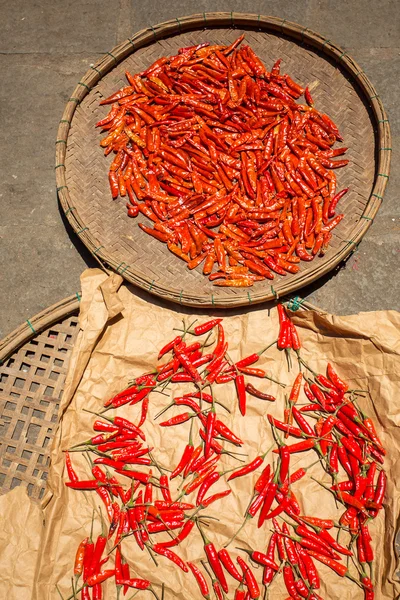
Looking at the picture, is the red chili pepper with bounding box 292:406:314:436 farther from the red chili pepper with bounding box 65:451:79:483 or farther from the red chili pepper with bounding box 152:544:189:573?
the red chili pepper with bounding box 65:451:79:483

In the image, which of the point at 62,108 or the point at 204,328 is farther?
the point at 62,108

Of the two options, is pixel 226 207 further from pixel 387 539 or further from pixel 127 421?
pixel 387 539

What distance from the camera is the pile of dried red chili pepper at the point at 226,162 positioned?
139 inches

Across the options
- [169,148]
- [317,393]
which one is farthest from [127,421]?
[169,148]

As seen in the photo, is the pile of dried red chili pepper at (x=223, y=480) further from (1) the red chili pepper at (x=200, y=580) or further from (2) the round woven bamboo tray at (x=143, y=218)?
(2) the round woven bamboo tray at (x=143, y=218)

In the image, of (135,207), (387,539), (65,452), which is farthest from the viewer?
(135,207)

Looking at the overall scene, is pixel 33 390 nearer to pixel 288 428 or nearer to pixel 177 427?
pixel 177 427

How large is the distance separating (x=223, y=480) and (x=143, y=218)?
1681 millimetres

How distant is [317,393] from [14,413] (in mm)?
1748

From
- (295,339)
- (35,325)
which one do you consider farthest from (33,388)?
(295,339)

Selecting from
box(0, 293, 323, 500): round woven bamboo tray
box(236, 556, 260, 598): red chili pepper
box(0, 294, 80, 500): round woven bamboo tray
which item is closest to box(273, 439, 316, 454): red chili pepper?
box(236, 556, 260, 598): red chili pepper

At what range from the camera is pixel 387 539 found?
2.94m

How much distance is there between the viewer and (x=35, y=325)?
3.39 meters

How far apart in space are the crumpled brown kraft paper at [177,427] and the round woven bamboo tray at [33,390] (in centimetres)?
15
